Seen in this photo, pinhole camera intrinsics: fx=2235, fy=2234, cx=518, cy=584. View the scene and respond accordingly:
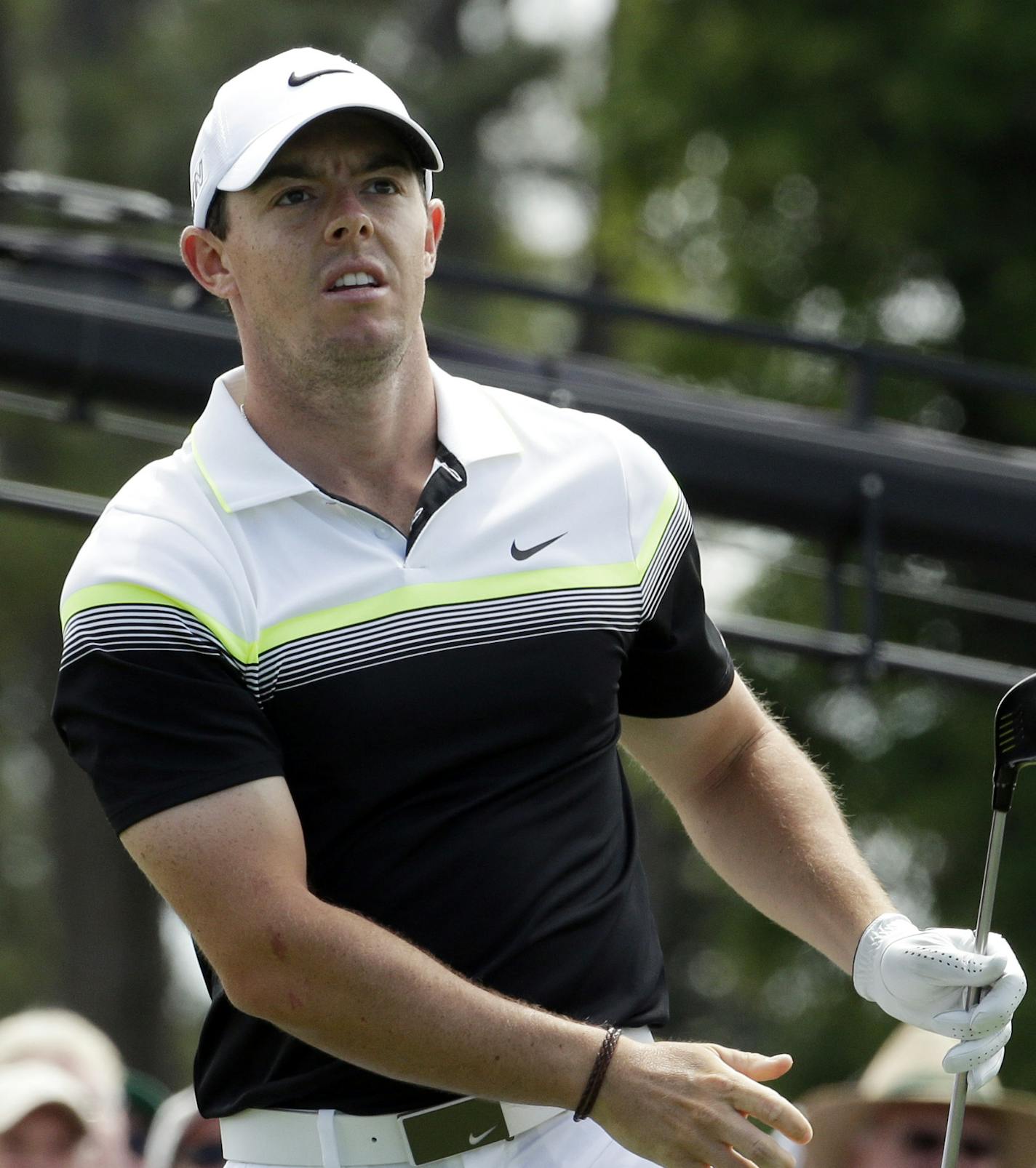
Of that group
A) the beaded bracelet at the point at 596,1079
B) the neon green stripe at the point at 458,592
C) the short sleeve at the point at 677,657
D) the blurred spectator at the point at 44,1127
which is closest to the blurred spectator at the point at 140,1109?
the blurred spectator at the point at 44,1127

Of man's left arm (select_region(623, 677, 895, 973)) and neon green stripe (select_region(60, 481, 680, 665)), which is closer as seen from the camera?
neon green stripe (select_region(60, 481, 680, 665))

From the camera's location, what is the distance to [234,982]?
123 inches

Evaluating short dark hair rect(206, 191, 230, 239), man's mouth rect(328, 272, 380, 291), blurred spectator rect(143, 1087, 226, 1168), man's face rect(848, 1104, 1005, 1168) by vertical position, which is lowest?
blurred spectator rect(143, 1087, 226, 1168)

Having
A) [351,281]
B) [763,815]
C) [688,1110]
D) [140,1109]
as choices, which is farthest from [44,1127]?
[688,1110]

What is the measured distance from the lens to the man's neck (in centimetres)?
357

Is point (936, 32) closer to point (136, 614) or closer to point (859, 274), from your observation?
point (859, 274)

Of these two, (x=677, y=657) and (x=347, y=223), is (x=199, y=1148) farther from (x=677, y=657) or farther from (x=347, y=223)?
(x=347, y=223)

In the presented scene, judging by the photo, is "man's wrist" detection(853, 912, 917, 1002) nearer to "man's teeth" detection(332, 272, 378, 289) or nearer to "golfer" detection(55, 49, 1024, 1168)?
"golfer" detection(55, 49, 1024, 1168)

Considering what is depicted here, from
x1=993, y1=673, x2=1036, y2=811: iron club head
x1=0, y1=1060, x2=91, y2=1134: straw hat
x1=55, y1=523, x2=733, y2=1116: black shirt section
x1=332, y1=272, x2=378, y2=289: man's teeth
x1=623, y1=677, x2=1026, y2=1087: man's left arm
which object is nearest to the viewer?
x1=55, y1=523, x2=733, y2=1116: black shirt section

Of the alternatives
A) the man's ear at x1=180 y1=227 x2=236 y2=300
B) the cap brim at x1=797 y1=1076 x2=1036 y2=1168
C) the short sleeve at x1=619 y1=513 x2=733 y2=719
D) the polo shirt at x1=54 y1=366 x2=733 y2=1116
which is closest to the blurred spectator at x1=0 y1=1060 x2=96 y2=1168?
the cap brim at x1=797 y1=1076 x2=1036 y2=1168

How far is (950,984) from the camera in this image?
3.41 meters

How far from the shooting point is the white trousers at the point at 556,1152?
3.37 metres

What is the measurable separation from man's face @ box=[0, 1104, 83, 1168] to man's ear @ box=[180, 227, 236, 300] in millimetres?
3508

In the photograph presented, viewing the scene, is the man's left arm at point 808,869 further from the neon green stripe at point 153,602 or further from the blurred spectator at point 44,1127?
the blurred spectator at point 44,1127
